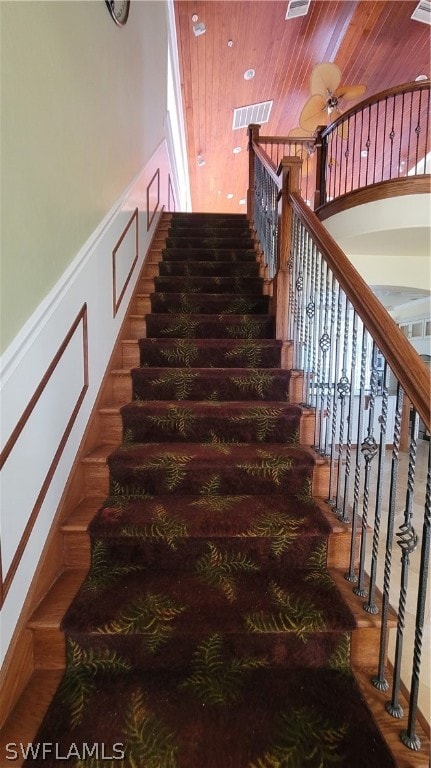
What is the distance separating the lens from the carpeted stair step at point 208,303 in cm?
262

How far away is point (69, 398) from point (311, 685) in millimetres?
1250

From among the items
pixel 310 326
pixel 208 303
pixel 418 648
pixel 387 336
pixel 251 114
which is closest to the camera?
pixel 418 648

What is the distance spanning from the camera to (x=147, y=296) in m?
2.65

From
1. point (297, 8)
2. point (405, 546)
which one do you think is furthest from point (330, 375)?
point (297, 8)

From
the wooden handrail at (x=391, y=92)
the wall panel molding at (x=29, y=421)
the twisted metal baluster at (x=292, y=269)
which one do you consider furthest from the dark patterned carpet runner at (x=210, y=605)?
the wooden handrail at (x=391, y=92)

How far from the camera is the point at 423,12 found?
4.59 meters

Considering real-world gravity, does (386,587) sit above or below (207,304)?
below

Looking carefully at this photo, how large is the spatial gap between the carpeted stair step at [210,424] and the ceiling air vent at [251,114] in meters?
6.43

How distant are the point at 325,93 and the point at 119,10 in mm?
3306

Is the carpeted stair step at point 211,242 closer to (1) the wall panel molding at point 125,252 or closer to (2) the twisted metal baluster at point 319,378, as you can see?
(1) the wall panel molding at point 125,252

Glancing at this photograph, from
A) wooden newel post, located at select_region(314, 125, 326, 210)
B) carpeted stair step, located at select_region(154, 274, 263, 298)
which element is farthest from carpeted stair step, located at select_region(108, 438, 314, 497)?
wooden newel post, located at select_region(314, 125, 326, 210)

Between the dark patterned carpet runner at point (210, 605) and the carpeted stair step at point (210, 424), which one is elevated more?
the carpeted stair step at point (210, 424)

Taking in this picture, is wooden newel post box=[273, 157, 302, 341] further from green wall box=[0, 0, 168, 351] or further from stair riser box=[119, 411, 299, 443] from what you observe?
green wall box=[0, 0, 168, 351]

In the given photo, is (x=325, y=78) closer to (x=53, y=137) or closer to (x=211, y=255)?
(x=211, y=255)
